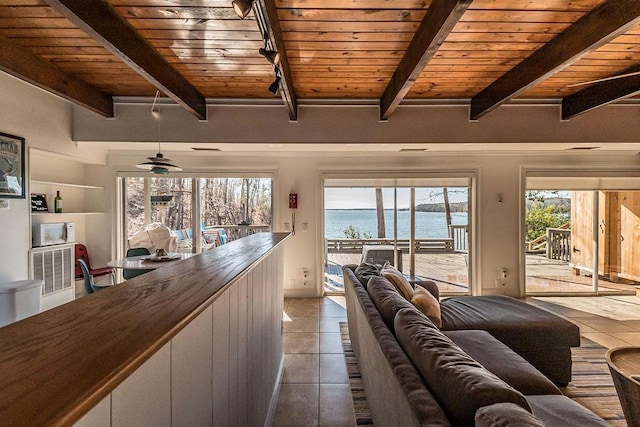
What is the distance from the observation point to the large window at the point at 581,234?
5.25m

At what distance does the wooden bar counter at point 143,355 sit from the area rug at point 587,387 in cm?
110

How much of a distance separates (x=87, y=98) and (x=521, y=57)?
4.05 m

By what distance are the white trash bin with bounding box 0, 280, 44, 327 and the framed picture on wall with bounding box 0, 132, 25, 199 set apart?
88cm

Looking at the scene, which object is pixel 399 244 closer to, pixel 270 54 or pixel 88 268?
pixel 270 54

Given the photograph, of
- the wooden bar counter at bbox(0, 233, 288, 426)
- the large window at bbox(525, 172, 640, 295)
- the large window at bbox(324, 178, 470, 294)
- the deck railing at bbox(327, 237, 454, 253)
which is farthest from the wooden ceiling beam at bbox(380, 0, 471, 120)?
the large window at bbox(525, 172, 640, 295)

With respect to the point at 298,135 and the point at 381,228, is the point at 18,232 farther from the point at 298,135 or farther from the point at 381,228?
the point at 381,228

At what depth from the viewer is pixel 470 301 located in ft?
10.9

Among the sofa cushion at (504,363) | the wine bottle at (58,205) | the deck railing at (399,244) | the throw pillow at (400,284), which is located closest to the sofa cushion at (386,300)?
the throw pillow at (400,284)

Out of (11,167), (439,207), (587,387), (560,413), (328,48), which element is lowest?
(587,387)

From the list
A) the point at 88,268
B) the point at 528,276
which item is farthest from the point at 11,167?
the point at 528,276

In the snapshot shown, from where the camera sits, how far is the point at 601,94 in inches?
127

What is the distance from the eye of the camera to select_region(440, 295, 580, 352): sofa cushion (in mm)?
2635

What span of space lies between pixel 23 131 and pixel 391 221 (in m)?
4.87

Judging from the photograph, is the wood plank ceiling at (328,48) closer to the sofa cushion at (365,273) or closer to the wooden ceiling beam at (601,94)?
the wooden ceiling beam at (601,94)
